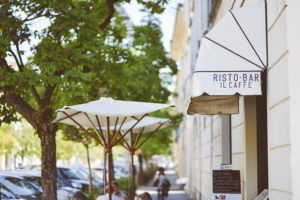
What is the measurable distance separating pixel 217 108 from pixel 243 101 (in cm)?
77

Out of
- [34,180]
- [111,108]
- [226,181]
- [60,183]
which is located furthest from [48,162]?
[60,183]

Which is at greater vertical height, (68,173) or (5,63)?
(5,63)

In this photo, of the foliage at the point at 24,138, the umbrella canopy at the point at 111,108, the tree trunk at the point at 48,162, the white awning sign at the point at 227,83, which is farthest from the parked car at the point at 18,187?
the foliage at the point at 24,138

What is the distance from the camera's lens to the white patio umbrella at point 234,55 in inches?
239

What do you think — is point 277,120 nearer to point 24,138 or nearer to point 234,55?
point 234,55

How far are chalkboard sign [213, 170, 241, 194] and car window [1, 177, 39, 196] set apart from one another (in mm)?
5533

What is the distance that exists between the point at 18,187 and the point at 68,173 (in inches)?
283

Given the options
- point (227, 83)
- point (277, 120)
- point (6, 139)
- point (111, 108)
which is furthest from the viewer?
point (6, 139)

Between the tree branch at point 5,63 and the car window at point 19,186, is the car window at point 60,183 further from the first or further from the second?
the tree branch at point 5,63

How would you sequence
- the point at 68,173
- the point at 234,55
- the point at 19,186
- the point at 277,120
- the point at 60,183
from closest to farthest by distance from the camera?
the point at 277,120 < the point at 234,55 < the point at 19,186 < the point at 60,183 < the point at 68,173

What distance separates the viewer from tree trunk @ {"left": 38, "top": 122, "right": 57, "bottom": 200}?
429 inches

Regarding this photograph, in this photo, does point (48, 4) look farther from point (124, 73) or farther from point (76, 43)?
point (124, 73)

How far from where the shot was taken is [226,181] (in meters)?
8.38

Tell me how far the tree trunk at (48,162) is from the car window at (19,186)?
1.28 metres
